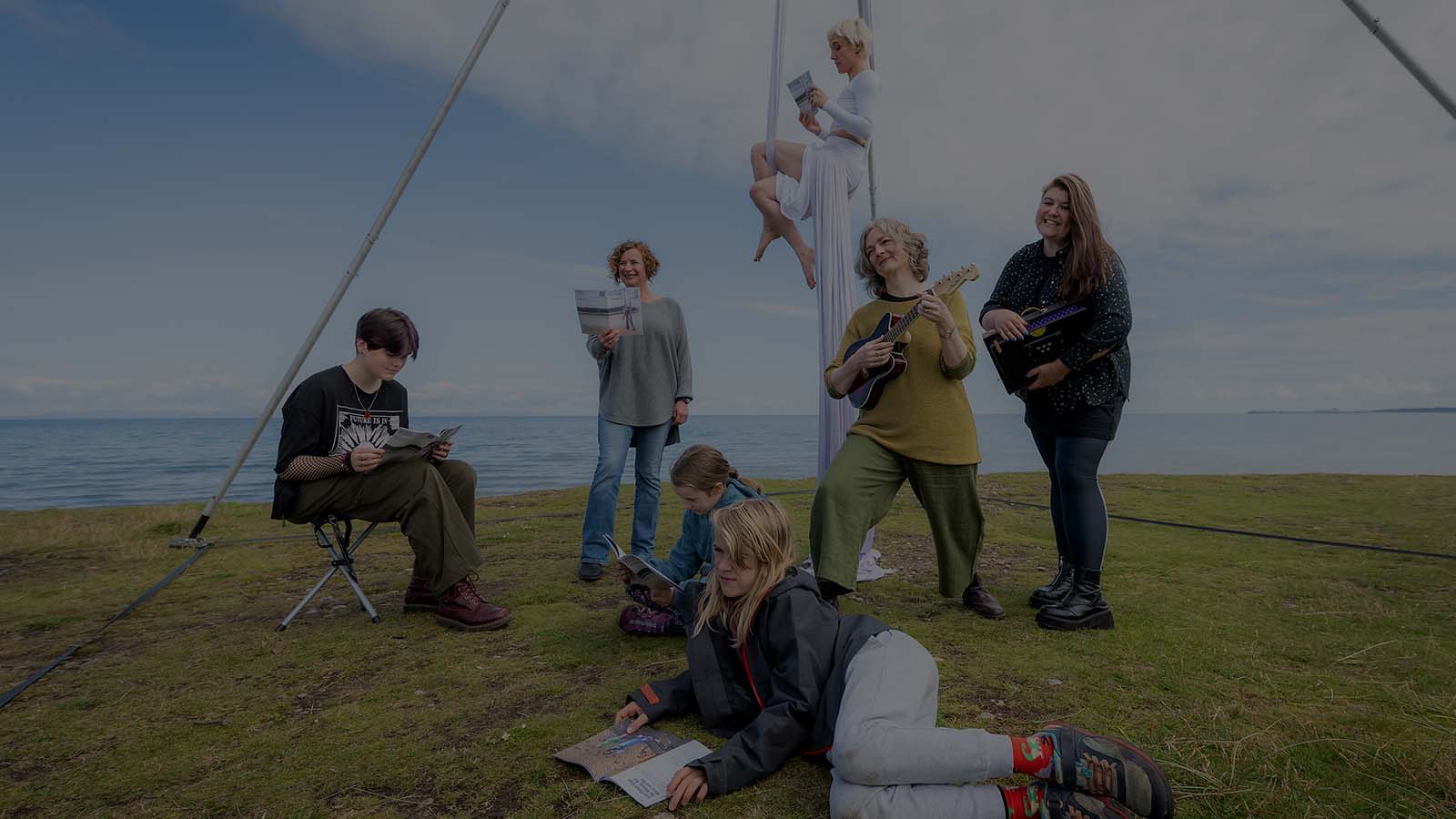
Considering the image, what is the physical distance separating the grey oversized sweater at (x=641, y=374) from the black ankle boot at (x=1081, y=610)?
253 centimetres

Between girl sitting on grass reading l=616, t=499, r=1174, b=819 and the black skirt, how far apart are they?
5.60 ft

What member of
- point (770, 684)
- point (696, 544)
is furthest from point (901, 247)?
point (770, 684)

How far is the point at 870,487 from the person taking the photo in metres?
3.38

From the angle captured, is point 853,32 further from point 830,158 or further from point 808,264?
point 808,264

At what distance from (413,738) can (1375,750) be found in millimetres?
2877

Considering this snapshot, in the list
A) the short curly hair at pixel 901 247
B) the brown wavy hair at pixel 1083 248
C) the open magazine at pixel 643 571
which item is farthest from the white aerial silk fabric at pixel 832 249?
the open magazine at pixel 643 571

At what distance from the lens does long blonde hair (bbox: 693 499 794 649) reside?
229 cm

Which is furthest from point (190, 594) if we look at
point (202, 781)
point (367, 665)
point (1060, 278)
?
point (1060, 278)

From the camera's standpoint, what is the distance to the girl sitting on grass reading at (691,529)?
10.4 ft

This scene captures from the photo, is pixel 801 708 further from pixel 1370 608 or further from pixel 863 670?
pixel 1370 608

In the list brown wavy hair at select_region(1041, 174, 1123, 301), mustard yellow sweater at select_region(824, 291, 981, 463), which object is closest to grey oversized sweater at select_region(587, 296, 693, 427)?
mustard yellow sweater at select_region(824, 291, 981, 463)

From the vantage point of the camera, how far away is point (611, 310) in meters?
4.44

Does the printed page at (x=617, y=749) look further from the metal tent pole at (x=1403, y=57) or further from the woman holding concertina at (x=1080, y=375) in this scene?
the metal tent pole at (x=1403, y=57)

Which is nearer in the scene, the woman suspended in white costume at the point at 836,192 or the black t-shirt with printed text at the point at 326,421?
the black t-shirt with printed text at the point at 326,421
